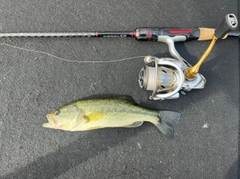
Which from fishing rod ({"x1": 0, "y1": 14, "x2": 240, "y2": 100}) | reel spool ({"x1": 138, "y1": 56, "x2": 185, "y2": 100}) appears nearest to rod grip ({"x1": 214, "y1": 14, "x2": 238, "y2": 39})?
fishing rod ({"x1": 0, "y1": 14, "x2": 240, "y2": 100})

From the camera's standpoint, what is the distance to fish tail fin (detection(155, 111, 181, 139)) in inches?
80.4

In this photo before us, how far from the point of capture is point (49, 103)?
6.83 ft

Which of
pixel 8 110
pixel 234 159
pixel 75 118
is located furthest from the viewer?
pixel 234 159

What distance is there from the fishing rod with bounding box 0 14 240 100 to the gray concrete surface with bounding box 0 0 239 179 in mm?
136

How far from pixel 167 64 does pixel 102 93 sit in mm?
620

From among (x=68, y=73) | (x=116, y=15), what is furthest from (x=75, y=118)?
(x=116, y=15)

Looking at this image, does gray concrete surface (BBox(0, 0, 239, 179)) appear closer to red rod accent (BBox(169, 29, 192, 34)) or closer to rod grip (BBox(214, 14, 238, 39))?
red rod accent (BBox(169, 29, 192, 34))

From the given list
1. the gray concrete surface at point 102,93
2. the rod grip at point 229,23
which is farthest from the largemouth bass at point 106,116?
the rod grip at point 229,23

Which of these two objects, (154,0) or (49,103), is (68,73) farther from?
(154,0)

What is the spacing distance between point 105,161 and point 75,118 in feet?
1.58

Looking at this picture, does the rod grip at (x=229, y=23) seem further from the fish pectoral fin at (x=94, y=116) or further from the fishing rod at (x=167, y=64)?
the fish pectoral fin at (x=94, y=116)

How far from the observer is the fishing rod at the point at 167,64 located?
Answer: 1883 millimetres

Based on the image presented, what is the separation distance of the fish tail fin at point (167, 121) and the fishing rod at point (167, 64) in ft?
0.50

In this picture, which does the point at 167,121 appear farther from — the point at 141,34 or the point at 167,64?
the point at 141,34
